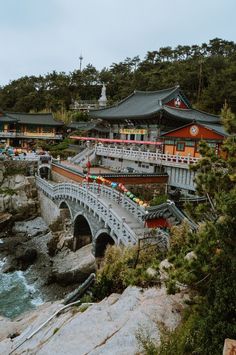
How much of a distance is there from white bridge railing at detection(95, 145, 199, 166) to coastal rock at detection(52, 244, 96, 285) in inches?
427

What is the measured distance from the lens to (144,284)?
11031 mm

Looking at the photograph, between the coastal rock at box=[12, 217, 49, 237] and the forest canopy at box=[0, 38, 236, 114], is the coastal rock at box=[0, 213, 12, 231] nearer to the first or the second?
the coastal rock at box=[12, 217, 49, 237]

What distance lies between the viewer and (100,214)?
A: 2016cm

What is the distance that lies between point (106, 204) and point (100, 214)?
2.39 ft

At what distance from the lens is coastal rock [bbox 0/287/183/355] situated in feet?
29.1

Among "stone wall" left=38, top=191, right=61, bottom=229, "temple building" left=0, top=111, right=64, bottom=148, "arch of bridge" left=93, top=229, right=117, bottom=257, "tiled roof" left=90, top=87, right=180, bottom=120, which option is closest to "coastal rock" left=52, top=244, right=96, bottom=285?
"arch of bridge" left=93, top=229, right=117, bottom=257

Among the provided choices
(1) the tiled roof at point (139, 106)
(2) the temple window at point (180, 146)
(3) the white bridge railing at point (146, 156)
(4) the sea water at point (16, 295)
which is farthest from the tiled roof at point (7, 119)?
(4) the sea water at point (16, 295)

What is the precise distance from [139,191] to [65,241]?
308 inches

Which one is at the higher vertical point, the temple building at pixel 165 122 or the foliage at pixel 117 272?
the temple building at pixel 165 122

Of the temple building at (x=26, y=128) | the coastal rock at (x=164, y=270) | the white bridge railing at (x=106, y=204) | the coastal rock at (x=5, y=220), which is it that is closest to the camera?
the coastal rock at (x=164, y=270)

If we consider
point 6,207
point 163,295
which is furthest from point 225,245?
point 6,207

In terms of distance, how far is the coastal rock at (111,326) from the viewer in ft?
29.1

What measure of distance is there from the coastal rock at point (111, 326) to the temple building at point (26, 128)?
4429 centimetres

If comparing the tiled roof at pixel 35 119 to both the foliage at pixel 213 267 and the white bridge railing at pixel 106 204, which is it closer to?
the white bridge railing at pixel 106 204
